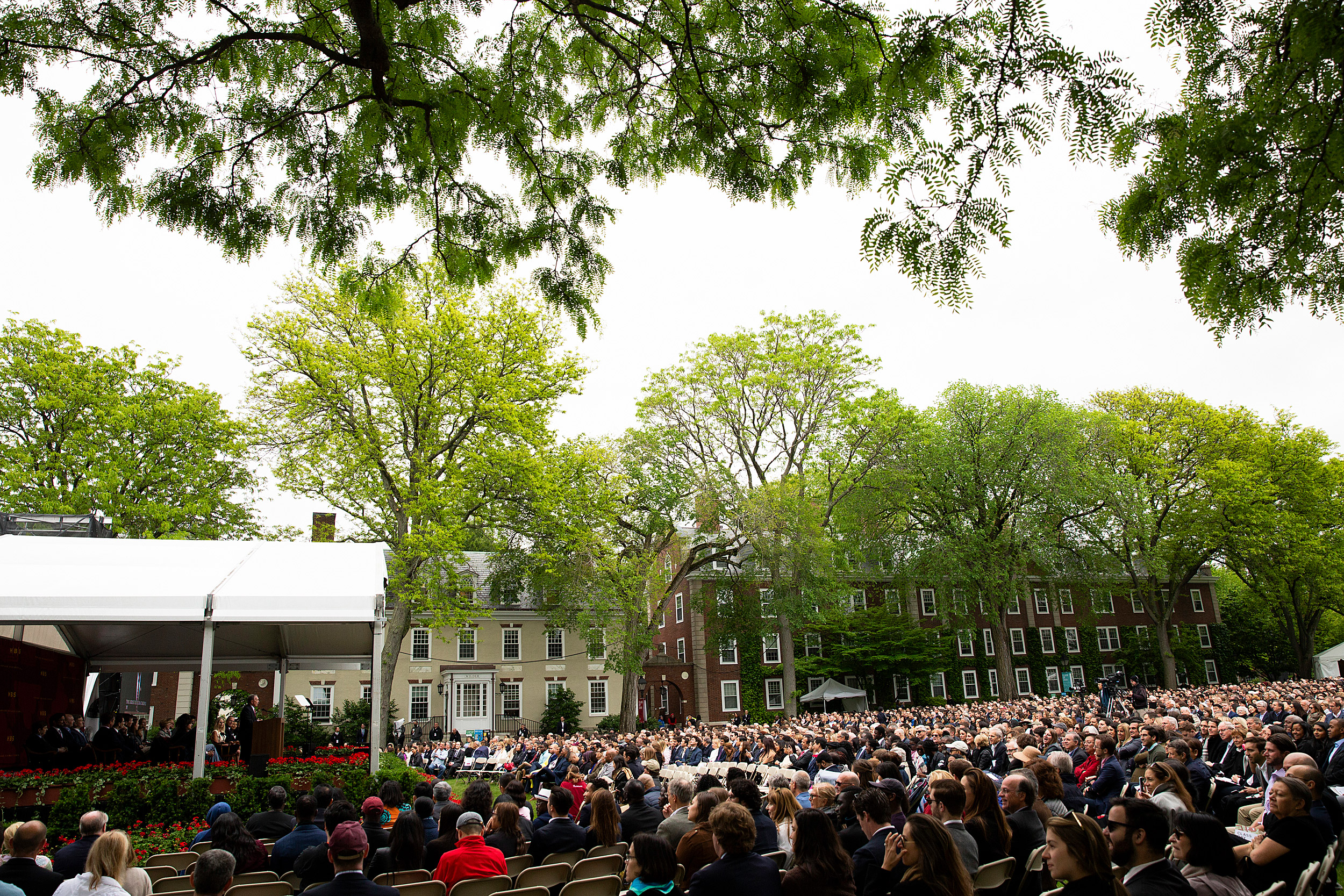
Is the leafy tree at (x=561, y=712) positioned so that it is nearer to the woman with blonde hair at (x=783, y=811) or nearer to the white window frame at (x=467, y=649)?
the white window frame at (x=467, y=649)

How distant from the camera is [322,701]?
35688mm

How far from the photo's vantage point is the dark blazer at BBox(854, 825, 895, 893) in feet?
15.1

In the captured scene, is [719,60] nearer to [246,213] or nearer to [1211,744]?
[246,213]

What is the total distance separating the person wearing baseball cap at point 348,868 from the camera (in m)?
4.05

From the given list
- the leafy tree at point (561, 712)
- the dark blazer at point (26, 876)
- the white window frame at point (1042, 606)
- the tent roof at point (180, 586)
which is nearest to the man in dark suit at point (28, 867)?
the dark blazer at point (26, 876)

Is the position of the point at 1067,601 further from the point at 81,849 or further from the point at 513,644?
the point at 81,849

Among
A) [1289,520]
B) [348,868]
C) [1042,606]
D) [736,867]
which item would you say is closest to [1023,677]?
[1042,606]

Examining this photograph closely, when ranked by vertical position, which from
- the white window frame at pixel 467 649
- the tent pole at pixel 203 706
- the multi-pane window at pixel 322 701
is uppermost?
the white window frame at pixel 467 649

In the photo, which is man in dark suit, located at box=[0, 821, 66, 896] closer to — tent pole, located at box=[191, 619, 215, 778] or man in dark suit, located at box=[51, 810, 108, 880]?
man in dark suit, located at box=[51, 810, 108, 880]

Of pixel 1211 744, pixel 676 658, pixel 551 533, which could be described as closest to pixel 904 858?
pixel 1211 744

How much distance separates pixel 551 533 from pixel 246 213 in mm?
22057

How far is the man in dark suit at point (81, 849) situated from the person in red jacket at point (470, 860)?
2390 millimetres

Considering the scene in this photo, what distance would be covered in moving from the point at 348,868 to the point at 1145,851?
398cm

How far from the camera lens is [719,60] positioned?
4848mm
